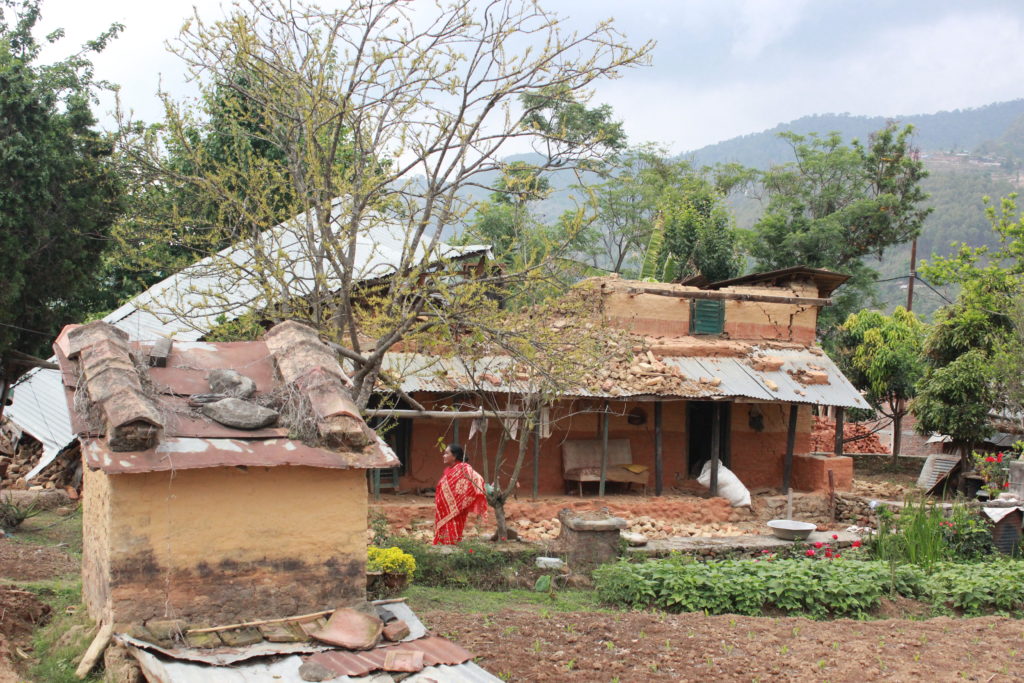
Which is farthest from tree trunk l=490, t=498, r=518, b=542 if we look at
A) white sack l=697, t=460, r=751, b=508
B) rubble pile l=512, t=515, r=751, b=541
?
white sack l=697, t=460, r=751, b=508

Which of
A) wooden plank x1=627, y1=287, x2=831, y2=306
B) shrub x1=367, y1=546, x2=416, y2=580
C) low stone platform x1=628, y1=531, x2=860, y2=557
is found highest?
wooden plank x1=627, y1=287, x2=831, y2=306

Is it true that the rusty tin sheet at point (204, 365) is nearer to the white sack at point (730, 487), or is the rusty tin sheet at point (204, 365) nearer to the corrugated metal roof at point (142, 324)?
the corrugated metal roof at point (142, 324)

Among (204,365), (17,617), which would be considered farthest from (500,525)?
(17,617)

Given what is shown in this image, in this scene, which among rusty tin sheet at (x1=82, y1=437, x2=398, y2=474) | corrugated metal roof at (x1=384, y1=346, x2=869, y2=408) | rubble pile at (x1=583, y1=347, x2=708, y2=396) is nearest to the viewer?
rusty tin sheet at (x1=82, y1=437, x2=398, y2=474)

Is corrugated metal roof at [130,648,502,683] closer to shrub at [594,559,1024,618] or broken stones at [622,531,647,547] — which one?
shrub at [594,559,1024,618]

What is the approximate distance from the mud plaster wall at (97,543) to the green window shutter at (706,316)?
13.8m

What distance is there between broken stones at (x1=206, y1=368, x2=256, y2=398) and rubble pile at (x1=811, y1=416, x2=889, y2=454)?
888 inches

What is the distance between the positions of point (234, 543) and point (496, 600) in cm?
438

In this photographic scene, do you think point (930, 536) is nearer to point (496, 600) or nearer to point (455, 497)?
point (496, 600)

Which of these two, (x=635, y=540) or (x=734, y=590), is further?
(x=635, y=540)

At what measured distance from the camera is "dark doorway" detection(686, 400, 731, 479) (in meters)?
18.9

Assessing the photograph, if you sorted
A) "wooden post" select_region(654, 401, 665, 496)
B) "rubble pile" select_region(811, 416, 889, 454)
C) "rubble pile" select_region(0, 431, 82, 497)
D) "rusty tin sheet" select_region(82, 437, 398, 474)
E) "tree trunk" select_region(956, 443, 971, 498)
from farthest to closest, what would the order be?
"rubble pile" select_region(811, 416, 889, 454) < "tree trunk" select_region(956, 443, 971, 498) < "wooden post" select_region(654, 401, 665, 496) < "rubble pile" select_region(0, 431, 82, 497) < "rusty tin sheet" select_region(82, 437, 398, 474)

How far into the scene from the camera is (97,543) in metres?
6.32

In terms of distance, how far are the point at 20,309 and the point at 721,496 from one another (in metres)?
12.4
